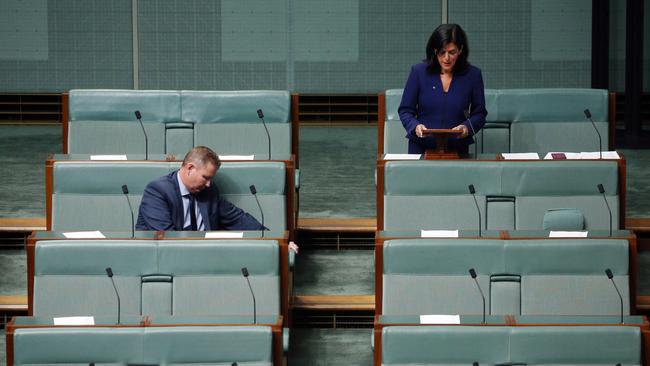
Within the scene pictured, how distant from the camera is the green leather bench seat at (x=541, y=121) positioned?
13.8 ft

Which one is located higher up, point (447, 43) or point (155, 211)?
point (447, 43)

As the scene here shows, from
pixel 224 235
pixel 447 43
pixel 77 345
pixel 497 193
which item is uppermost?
pixel 447 43

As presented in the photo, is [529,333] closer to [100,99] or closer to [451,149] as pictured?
[451,149]

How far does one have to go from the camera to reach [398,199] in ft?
11.6

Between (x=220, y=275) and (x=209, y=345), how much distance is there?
17.2 inches

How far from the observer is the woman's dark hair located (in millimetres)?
3650

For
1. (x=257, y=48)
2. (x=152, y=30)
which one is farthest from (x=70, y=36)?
(x=257, y=48)

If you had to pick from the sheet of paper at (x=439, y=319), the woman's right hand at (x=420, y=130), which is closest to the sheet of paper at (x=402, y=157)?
the woman's right hand at (x=420, y=130)

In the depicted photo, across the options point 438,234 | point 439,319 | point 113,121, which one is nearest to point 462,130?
point 438,234

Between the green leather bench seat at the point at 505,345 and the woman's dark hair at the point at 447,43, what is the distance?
4.36ft

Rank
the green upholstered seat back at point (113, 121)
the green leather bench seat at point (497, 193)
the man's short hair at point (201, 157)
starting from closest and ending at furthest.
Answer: the man's short hair at point (201, 157)
the green leather bench seat at point (497, 193)
the green upholstered seat back at point (113, 121)

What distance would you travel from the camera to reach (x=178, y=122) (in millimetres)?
4207

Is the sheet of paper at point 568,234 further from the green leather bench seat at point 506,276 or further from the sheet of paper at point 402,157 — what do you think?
the sheet of paper at point 402,157

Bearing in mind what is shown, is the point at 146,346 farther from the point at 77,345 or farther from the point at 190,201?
the point at 190,201
